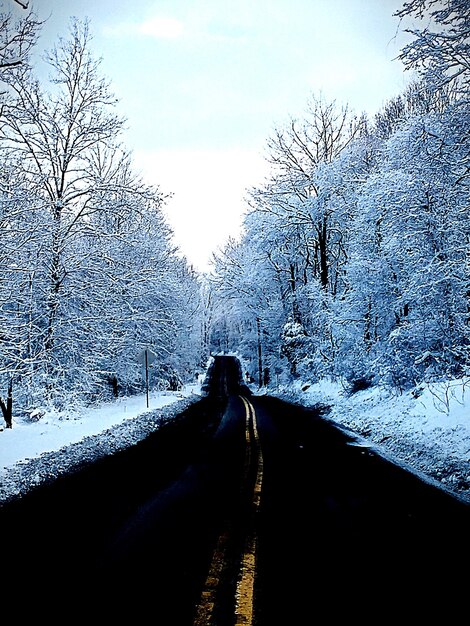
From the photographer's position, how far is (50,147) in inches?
617

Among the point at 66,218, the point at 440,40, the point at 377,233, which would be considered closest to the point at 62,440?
the point at 66,218

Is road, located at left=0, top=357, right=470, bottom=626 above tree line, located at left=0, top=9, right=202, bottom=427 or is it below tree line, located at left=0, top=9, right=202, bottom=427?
below

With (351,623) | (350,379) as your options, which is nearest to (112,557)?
(351,623)

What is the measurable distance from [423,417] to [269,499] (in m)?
6.44

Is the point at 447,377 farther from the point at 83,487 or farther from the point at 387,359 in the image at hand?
the point at 83,487

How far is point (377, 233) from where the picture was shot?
19109 mm

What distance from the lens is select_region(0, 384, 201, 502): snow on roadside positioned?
7828mm

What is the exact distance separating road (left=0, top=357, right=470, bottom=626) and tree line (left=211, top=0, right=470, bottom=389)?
6.49 meters

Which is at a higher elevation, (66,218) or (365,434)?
(66,218)

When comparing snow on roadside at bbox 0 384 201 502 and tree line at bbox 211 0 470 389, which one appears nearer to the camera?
snow on roadside at bbox 0 384 201 502

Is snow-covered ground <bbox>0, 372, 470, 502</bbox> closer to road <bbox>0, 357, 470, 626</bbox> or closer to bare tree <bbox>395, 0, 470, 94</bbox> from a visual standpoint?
road <bbox>0, 357, 470, 626</bbox>

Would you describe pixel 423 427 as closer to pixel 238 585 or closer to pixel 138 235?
pixel 238 585

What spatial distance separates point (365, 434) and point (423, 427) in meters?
2.10

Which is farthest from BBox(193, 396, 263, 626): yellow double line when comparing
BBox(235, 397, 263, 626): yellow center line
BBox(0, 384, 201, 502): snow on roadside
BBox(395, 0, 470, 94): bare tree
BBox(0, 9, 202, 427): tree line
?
BBox(0, 9, 202, 427): tree line
